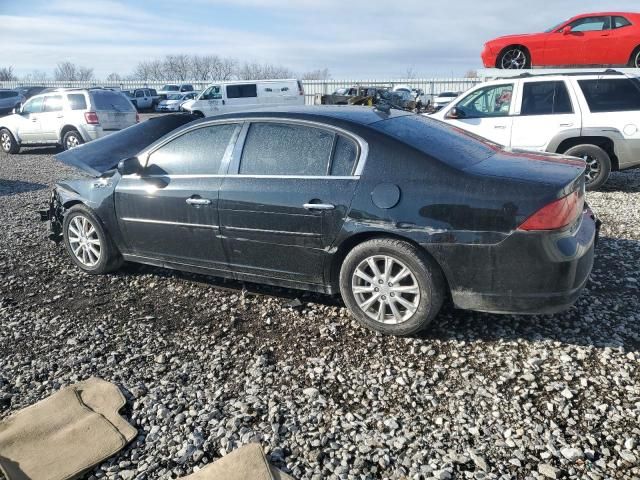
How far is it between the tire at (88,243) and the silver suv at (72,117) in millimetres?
9256

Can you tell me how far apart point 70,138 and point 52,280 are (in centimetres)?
1031

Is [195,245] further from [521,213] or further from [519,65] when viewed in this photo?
[519,65]

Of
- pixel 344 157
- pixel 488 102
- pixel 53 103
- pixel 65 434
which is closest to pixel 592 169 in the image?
pixel 488 102

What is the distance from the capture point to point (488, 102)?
8.73 m

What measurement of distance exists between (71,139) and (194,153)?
1131 cm

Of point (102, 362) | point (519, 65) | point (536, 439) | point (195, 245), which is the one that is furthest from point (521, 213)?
point (519, 65)

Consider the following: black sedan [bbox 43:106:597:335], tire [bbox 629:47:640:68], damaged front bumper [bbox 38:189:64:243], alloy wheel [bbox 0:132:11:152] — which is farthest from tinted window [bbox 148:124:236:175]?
alloy wheel [bbox 0:132:11:152]

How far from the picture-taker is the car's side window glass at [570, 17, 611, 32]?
1034 cm

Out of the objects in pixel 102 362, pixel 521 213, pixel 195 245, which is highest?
pixel 521 213

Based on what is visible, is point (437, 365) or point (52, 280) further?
→ point (52, 280)

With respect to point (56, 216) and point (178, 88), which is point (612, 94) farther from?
point (178, 88)

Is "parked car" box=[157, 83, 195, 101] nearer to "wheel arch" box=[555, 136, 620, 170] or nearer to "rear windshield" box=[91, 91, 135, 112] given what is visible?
"rear windshield" box=[91, 91, 135, 112]

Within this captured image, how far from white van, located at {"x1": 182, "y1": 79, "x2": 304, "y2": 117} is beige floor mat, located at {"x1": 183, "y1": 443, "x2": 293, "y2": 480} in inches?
964

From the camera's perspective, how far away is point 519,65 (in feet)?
36.6
